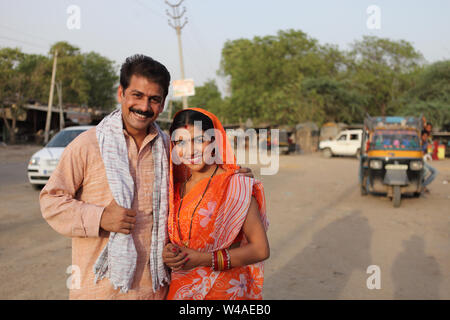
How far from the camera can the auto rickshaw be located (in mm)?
8719

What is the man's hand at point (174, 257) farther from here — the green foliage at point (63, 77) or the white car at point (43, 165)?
the green foliage at point (63, 77)

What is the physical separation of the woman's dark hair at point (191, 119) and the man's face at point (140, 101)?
15 cm

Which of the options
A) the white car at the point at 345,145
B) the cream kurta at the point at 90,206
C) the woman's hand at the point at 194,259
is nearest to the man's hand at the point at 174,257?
the woman's hand at the point at 194,259

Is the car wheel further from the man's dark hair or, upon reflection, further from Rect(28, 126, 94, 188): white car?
the man's dark hair

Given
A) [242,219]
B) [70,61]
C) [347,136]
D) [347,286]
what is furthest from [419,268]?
[70,61]

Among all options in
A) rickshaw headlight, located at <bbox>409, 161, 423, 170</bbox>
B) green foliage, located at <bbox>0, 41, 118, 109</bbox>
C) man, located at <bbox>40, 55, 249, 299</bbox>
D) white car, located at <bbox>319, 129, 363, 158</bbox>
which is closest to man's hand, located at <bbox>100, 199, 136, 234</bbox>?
man, located at <bbox>40, 55, 249, 299</bbox>

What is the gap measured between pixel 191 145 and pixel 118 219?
51 cm

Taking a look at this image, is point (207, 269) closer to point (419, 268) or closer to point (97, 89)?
point (419, 268)

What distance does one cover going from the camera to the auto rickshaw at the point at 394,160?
343 inches

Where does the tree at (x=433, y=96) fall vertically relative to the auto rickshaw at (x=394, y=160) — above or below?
above

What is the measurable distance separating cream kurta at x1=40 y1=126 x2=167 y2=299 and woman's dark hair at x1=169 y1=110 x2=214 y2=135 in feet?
0.52

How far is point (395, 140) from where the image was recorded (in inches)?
365

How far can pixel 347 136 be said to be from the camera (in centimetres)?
2456

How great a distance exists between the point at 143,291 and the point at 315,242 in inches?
173
